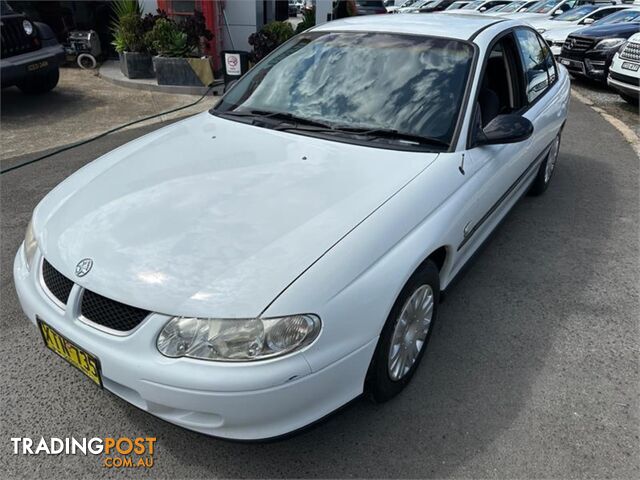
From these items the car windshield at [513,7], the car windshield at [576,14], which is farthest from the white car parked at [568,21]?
the car windshield at [513,7]

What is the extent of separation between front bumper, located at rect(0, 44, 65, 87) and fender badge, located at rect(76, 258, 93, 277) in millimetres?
6570

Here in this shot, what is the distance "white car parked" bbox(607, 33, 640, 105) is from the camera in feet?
25.5

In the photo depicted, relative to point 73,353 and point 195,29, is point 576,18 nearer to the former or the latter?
point 195,29

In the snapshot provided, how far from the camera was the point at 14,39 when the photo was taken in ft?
24.2

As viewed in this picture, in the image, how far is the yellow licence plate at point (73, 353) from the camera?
1.97 m

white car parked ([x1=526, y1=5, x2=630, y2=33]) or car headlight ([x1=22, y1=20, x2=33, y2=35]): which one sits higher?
car headlight ([x1=22, y1=20, x2=33, y2=35])

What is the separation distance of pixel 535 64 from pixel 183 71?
671 centimetres

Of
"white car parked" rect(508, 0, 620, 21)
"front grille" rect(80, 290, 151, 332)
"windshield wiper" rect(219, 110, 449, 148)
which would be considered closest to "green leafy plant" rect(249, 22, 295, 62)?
"windshield wiper" rect(219, 110, 449, 148)

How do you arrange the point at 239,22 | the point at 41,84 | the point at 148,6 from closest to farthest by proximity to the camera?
the point at 41,84
the point at 148,6
the point at 239,22

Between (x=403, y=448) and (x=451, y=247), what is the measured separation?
997mm

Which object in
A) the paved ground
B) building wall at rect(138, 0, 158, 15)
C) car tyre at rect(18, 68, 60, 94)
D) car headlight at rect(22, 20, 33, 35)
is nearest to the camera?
the paved ground

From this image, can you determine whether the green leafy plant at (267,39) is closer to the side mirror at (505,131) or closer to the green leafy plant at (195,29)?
the green leafy plant at (195,29)

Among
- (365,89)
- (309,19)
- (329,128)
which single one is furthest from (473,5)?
(329,128)

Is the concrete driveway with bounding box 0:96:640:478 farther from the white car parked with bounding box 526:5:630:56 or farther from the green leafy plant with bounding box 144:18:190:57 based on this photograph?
the white car parked with bounding box 526:5:630:56
